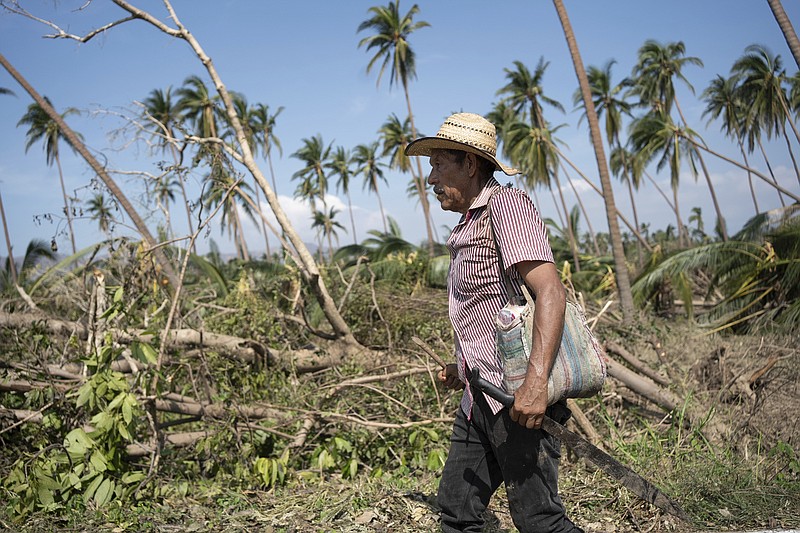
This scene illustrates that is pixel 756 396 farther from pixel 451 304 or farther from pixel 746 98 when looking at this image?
pixel 746 98

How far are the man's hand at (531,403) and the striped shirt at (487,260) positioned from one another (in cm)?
15

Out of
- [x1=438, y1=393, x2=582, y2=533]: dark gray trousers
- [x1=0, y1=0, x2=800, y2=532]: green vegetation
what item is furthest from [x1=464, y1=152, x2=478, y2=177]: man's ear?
[x1=0, y1=0, x2=800, y2=532]: green vegetation

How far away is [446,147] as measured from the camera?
258 centimetres

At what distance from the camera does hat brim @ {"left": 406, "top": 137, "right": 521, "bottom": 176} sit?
2480mm

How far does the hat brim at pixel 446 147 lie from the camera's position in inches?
97.7

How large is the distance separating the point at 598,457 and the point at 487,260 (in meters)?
0.83

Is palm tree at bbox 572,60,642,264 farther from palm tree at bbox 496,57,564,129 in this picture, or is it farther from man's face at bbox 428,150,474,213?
man's face at bbox 428,150,474,213

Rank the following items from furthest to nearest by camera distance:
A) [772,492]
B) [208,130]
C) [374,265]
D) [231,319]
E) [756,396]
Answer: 1. [208,130]
2. [374,265]
3. [231,319]
4. [756,396]
5. [772,492]

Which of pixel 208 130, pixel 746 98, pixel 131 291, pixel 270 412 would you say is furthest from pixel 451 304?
pixel 208 130

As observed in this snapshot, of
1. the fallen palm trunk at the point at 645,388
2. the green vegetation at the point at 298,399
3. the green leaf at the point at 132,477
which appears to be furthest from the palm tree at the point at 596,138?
the green leaf at the point at 132,477

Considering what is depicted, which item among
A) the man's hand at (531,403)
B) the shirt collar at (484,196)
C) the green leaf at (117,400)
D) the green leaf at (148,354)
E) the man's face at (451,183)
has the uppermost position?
the man's face at (451,183)

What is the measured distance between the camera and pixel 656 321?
8.72 meters

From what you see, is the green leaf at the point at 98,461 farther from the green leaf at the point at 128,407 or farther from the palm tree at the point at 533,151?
the palm tree at the point at 533,151

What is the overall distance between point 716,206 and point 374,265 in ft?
104
